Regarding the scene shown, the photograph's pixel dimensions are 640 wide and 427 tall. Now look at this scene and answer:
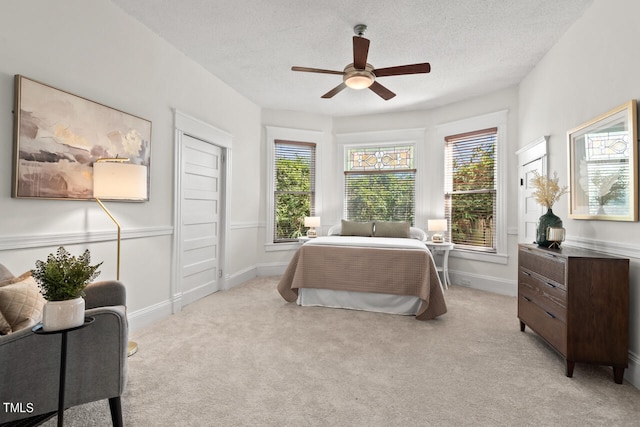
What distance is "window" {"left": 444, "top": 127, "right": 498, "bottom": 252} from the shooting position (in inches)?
189

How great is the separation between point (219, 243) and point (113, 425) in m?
3.10

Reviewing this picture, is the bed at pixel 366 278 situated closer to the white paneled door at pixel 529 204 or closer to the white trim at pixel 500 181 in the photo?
the white paneled door at pixel 529 204

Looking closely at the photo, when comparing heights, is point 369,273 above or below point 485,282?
above

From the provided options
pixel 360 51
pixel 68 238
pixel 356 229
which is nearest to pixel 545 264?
pixel 360 51

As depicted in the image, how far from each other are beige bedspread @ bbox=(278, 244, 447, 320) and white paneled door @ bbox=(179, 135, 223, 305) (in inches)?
44.4

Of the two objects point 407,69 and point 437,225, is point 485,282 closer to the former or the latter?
point 437,225

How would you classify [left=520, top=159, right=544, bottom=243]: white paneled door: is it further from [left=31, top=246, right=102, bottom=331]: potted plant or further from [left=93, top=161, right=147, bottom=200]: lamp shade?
[left=31, top=246, right=102, bottom=331]: potted plant

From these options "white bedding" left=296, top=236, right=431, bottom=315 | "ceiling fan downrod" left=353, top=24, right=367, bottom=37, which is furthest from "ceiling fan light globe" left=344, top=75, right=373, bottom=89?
"white bedding" left=296, top=236, right=431, bottom=315

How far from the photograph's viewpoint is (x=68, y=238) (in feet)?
7.98

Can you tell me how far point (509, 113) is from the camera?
15.0 ft

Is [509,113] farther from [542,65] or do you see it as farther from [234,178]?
[234,178]

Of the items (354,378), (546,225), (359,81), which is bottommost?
(354,378)

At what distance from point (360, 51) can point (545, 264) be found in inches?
93.0

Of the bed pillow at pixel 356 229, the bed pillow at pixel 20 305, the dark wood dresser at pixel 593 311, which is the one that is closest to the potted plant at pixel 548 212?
the dark wood dresser at pixel 593 311
